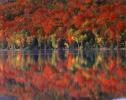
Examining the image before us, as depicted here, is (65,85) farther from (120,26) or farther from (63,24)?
(63,24)

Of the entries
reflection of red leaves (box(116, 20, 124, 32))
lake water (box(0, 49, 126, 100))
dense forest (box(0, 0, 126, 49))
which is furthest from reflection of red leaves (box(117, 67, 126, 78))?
reflection of red leaves (box(116, 20, 124, 32))

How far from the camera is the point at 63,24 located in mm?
62656

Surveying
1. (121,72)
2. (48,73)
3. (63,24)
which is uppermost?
(63,24)

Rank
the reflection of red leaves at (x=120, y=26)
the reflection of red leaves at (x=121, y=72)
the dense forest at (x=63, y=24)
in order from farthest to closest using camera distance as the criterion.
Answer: the dense forest at (x=63, y=24), the reflection of red leaves at (x=120, y=26), the reflection of red leaves at (x=121, y=72)

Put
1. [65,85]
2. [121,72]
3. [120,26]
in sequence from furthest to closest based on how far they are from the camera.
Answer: [120,26] → [121,72] → [65,85]

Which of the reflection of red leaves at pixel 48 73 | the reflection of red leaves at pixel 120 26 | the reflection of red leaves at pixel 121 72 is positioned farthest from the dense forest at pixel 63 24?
→ the reflection of red leaves at pixel 121 72

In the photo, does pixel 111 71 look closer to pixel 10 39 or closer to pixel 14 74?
pixel 14 74

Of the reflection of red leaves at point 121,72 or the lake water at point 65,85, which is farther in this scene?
the reflection of red leaves at point 121,72

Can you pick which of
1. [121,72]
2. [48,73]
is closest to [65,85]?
[121,72]

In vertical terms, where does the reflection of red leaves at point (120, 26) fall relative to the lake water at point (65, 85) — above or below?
above

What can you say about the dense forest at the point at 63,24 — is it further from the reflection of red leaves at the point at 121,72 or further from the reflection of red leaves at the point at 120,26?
the reflection of red leaves at the point at 121,72

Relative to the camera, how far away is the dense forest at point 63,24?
2143 inches

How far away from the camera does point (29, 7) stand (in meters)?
74.9

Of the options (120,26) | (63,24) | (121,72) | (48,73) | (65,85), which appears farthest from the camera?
(63,24)
